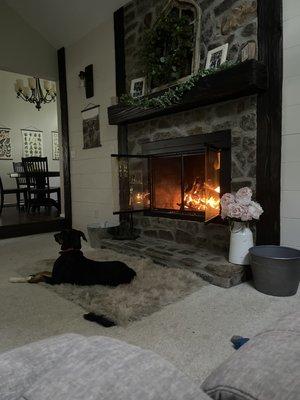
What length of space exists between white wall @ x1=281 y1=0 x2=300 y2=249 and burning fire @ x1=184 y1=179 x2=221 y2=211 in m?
0.63

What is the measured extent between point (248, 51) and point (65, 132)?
Answer: 3.13m

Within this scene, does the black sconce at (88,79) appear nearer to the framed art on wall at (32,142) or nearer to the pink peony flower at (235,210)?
the pink peony flower at (235,210)

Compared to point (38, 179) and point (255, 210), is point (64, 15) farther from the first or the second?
point (255, 210)

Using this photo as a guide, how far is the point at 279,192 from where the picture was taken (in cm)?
244

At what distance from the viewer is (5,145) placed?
24.2 feet

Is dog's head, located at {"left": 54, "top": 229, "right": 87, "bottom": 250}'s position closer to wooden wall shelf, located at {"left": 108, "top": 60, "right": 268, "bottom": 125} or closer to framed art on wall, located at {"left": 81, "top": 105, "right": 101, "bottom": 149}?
wooden wall shelf, located at {"left": 108, "top": 60, "right": 268, "bottom": 125}

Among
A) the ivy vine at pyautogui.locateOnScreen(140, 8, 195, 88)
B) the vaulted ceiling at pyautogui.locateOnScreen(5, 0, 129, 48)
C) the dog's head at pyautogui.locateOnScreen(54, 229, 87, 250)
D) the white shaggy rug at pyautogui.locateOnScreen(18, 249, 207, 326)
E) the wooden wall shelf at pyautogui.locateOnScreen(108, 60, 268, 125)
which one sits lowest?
the white shaggy rug at pyautogui.locateOnScreen(18, 249, 207, 326)

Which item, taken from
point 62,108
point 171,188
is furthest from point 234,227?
point 62,108

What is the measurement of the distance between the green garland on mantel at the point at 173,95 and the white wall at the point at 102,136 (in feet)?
2.73

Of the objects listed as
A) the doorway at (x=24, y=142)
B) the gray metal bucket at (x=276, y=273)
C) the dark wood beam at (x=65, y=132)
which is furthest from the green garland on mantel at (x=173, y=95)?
the doorway at (x=24, y=142)

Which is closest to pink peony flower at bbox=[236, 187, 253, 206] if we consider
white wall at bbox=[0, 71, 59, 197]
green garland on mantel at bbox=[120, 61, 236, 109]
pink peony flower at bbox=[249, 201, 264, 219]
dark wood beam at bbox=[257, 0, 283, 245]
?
pink peony flower at bbox=[249, 201, 264, 219]

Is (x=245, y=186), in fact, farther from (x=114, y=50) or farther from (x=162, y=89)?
(x=114, y=50)

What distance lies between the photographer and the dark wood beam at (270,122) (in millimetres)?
2369

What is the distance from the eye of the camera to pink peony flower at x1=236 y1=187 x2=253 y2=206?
2350 mm
